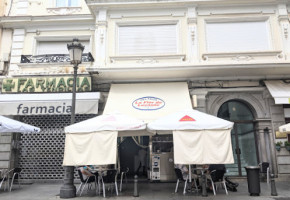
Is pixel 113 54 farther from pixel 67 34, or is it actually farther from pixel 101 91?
pixel 67 34

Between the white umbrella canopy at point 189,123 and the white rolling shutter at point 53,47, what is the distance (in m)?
6.70

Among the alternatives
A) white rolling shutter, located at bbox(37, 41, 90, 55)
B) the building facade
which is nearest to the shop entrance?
the building facade

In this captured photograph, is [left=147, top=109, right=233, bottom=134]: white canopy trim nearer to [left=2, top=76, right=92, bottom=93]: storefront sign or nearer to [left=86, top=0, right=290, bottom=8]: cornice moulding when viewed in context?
[left=2, top=76, right=92, bottom=93]: storefront sign

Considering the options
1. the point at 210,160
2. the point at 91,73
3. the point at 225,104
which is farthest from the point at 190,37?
the point at 210,160

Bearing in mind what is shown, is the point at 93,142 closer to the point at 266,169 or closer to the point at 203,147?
the point at 203,147

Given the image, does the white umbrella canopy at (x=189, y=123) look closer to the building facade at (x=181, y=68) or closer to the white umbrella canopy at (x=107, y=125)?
the white umbrella canopy at (x=107, y=125)

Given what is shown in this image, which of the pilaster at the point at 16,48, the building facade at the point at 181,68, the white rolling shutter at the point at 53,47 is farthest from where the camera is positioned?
the white rolling shutter at the point at 53,47

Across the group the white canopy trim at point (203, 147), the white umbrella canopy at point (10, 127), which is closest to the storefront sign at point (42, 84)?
the white umbrella canopy at point (10, 127)

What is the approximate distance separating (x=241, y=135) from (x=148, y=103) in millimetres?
4536

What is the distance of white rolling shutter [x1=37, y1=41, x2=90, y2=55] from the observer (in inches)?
484

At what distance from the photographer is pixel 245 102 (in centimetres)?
1113

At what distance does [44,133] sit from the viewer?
37.2ft

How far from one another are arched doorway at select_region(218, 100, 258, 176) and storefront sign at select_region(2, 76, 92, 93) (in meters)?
6.36

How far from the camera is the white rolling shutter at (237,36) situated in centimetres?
1101
